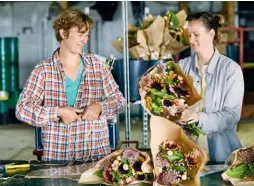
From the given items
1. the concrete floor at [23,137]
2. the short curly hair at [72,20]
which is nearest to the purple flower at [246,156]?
the short curly hair at [72,20]

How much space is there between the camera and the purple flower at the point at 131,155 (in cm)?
214

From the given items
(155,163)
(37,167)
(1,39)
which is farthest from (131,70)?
(1,39)

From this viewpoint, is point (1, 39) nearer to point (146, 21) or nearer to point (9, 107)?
point (9, 107)

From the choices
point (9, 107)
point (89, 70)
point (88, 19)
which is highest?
point (88, 19)

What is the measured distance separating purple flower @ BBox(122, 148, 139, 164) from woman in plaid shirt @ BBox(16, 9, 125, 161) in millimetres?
601

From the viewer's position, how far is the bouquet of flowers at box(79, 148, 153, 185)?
212cm

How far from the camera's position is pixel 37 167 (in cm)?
247

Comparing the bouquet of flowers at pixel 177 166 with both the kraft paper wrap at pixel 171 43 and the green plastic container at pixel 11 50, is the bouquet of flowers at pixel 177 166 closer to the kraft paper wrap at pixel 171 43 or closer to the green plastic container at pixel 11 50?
the kraft paper wrap at pixel 171 43

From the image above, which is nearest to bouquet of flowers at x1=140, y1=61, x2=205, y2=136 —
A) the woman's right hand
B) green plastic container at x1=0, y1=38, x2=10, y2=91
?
the woman's right hand

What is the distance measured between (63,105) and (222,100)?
2.61 feet

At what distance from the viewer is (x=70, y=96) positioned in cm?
282

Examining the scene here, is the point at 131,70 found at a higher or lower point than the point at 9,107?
higher

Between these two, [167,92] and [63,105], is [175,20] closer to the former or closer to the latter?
[63,105]

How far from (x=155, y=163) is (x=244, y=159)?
376mm
